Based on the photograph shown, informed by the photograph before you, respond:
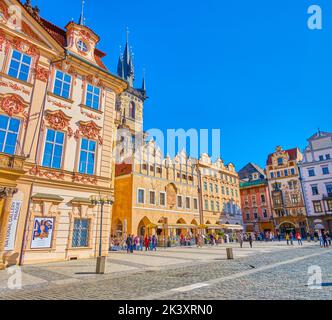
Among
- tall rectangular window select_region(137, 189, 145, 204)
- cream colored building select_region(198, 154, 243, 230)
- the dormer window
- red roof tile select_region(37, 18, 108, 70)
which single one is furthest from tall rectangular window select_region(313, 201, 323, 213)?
red roof tile select_region(37, 18, 108, 70)

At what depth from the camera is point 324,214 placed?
4906 centimetres

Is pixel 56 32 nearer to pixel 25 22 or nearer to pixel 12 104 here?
pixel 25 22

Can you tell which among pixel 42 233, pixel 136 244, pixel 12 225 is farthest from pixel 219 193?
pixel 12 225

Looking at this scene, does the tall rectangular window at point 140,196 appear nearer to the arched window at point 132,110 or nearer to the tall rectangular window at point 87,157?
the tall rectangular window at point 87,157

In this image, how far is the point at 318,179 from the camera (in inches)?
2047

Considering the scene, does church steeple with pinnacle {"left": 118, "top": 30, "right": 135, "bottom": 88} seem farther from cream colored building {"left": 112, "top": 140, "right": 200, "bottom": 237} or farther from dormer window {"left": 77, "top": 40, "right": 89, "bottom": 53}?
dormer window {"left": 77, "top": 40, "right": 89, "bottom": 53}

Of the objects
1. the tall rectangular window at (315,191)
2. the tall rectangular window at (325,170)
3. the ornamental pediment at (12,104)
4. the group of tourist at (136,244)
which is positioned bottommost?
the group of tourist at (136,244)

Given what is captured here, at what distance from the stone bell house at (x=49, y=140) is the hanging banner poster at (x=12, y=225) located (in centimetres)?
5

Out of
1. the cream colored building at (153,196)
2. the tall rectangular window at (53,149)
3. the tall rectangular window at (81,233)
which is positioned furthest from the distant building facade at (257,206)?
the tall rectangular window at (53,149)

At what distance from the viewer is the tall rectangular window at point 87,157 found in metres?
17.1
